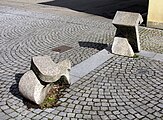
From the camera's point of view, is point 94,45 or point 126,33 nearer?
point 126,33

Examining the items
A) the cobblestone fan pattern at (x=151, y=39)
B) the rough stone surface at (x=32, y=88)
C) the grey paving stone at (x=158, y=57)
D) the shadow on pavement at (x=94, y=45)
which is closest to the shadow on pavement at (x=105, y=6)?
the cobblestone fan pattern at (x=151, y=39)

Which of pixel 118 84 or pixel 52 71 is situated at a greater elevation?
pixel 52 71

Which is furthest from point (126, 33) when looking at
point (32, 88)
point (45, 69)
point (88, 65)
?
point (32, 88)

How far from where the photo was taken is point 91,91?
514cm

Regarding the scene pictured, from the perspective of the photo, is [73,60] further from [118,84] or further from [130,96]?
[130,96]

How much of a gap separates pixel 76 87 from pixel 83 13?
8.88m

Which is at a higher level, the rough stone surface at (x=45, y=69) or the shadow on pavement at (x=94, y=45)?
the rough stone surface at (x=45, y=69)

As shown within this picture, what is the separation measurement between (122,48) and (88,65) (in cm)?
131

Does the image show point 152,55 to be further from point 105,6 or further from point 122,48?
point 105,6

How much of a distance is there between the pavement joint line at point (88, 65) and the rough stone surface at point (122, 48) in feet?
0.76

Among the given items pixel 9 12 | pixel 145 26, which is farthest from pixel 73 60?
pixel 9 12

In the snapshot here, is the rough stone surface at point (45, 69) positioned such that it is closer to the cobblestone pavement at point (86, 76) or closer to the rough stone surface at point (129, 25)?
the cobblestone pavement at point (86, 76)

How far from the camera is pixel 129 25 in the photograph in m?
6.73

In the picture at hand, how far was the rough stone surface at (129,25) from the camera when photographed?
6.76 m
